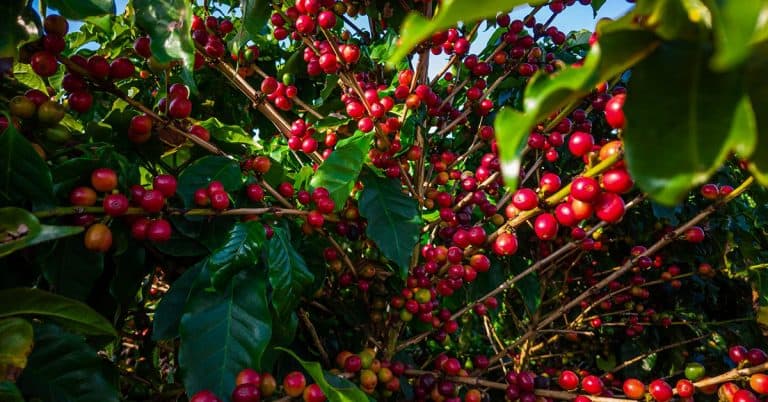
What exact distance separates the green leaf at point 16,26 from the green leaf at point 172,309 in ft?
1.73

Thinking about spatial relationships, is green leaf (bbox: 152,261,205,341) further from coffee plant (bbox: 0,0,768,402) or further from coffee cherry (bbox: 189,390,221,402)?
coffee cherry (bbox: 189,390,221,402)

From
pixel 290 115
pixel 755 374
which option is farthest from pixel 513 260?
pixel 290 115

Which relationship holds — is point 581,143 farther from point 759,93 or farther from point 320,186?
point 320,186

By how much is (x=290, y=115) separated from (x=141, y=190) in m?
1.34

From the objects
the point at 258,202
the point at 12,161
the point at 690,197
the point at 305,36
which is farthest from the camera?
the point at 690,197

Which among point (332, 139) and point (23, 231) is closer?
point (23, 231)

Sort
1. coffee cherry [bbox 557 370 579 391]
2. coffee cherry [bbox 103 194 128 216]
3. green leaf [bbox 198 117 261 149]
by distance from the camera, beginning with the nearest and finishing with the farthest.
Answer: coffee cherry [bbox 103 194 128 216] < coffee cherry [bbox 557 370 579 391] < green leaf [bbox 198 117 261 149]

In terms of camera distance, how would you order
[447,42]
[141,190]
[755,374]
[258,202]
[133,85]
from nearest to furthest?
[141,190] < [755,374] < [258,202] < [447,42] < [133,85]

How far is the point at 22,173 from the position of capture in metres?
0.77

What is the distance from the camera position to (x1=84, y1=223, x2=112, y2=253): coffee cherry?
0.80m

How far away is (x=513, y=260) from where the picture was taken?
167cm

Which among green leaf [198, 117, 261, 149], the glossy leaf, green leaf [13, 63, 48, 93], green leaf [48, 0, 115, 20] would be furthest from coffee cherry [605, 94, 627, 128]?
green leaf [13, 63, 48, 93]

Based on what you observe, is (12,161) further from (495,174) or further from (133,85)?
(133,85)

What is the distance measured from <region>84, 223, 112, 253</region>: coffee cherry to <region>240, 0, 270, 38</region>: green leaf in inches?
28.2
